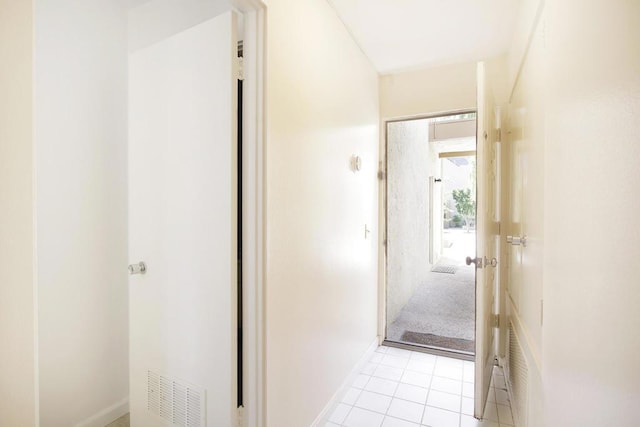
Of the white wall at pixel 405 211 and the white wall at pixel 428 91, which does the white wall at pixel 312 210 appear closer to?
the white wall at pixel 428 91

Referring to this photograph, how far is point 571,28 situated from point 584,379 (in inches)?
35.2

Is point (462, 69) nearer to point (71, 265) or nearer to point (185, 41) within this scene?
point (185, 41)

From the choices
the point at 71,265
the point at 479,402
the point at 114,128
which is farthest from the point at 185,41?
the point at 479,402

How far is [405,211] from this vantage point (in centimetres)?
398

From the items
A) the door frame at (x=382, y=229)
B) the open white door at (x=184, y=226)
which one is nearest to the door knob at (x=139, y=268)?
the open white door at (x=184, y=226)

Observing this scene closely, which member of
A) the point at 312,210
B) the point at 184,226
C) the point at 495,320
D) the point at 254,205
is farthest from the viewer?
the point at 495,320

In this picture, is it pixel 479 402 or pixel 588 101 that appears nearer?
pixel 588 101

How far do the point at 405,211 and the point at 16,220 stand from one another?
3738 millimetres

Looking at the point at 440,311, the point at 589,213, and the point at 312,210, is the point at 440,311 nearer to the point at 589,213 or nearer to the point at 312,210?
the point at 312,210

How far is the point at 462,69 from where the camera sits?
2588mm

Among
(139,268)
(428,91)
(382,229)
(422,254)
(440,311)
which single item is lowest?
(440,311)

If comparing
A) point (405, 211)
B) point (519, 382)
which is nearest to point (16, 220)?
point (519, 382)

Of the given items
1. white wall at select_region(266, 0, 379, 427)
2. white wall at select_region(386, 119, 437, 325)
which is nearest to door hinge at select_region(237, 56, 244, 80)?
white wall at select_region(266, 0, 379, 427)

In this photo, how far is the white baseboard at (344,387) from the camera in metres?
1.80
